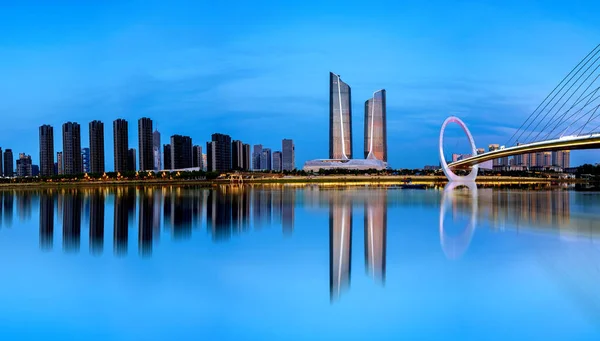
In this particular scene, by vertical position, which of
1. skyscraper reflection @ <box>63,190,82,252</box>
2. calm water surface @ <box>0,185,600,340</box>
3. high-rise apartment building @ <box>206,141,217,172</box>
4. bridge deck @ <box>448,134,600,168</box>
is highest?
high-rise apartment building @ <box>206,141,217,172</box>

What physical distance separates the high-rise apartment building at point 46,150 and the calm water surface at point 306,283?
106207mm

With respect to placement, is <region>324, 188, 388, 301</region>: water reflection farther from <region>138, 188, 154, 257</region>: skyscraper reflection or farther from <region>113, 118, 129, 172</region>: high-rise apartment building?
<region>113, 118, 129, 172</region>: high-rise apartment building

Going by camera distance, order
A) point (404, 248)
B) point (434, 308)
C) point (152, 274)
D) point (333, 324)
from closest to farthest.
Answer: point (333, 324)
point (434, 308)
point (152, 274)
point (404, 248)

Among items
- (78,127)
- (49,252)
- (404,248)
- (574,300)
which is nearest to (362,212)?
(404,248)

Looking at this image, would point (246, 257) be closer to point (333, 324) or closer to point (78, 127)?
point (333, 324)

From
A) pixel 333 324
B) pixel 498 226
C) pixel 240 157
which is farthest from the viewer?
pixel 240 157

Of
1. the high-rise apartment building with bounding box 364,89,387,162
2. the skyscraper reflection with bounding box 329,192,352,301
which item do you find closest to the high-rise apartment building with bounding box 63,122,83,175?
the high-rise apartment building with bounding box 364,89,387,162

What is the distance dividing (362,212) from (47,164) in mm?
107401

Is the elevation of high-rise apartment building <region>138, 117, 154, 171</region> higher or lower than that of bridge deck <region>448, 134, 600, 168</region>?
higher

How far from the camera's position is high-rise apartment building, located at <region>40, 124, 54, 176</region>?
355 ft

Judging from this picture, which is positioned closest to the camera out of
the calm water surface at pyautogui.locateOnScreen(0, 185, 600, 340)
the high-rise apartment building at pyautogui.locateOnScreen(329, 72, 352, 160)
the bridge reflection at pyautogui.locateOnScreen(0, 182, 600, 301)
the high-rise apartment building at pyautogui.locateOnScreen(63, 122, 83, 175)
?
the calm water surface at pyautogui.locateOnScreen(0, 185, 600, 340)

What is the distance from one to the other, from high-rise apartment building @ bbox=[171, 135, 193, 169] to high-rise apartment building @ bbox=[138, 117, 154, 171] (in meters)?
10.1

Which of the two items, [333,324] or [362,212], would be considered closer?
[333,324]

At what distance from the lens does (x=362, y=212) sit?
53.1 feet
